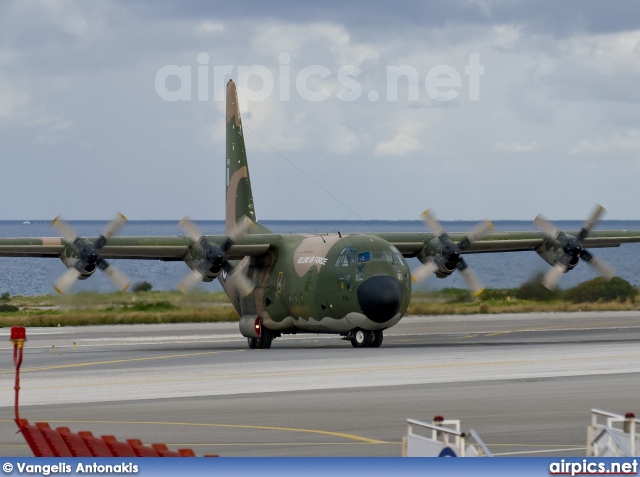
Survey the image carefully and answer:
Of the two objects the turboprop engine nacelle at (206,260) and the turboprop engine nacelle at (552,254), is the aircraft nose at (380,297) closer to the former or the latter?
the turboprop engine nacelle at (206,260)

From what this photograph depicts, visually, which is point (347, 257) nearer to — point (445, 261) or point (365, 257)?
point (365, 257)

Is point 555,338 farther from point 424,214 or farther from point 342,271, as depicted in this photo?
point 342,271

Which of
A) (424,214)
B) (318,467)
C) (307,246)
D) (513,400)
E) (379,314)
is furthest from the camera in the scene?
(424,214)

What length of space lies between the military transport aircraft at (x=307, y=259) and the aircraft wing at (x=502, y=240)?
4cm

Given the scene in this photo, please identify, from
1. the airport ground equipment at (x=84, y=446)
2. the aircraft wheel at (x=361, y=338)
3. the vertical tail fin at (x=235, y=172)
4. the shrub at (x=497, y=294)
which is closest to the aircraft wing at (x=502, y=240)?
the aircraft wheel at (x=361, y=338)

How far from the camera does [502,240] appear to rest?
4494cm

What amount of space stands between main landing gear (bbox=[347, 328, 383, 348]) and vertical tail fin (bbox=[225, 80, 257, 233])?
30.1ft

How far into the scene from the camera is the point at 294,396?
24.6m

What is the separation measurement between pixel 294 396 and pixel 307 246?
52.1 ft

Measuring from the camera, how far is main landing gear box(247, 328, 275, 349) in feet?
136

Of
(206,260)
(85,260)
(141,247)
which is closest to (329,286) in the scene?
(206,260)

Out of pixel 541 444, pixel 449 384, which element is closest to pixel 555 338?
pixel 449 384

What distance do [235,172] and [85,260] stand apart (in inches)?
383

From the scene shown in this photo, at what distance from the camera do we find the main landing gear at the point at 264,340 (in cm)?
4144
